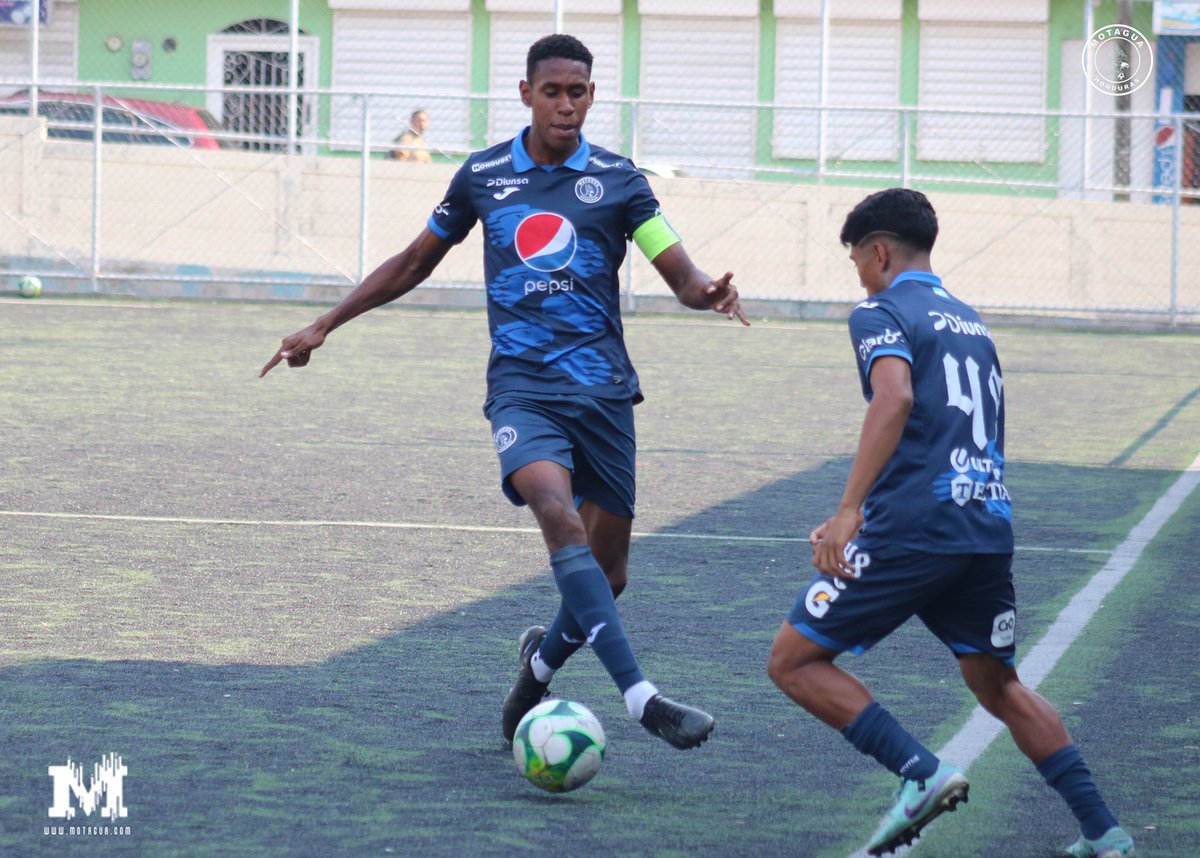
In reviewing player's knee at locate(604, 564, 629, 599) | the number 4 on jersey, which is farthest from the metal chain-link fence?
the number 4 on jersey

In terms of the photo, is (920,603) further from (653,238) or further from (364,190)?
(364,190)

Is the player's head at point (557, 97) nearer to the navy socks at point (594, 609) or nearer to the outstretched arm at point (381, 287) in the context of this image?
the outstretched arm at point (381, 287)

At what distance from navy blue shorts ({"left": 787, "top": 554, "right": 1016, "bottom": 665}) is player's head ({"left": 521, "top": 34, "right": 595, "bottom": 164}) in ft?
5.45

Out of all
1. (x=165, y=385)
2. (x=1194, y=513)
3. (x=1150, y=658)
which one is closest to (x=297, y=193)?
(x=165, y=385)

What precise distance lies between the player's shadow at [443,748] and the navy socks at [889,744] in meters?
0.25

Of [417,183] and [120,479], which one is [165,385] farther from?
[417,183]

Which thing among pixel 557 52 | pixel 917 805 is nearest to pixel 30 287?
pixel 557 52

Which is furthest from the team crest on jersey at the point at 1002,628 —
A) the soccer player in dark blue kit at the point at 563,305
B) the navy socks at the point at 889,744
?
the soccer player in dark blue kit at the point at 563,305

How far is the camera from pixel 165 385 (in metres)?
14.2

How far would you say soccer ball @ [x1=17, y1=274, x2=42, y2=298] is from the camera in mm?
21516

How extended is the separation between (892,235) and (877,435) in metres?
0.57

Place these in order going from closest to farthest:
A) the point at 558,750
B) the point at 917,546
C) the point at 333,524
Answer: the point at 917,546 < the point at 558,750 < the point at 333,524

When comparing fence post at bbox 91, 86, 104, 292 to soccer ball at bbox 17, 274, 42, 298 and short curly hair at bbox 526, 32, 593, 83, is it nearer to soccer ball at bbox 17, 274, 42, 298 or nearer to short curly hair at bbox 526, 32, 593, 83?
soccer ball at bbox 17, 274, 42, 298

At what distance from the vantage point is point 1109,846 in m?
4.22
